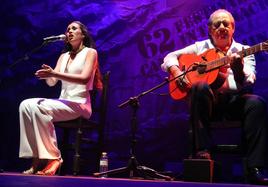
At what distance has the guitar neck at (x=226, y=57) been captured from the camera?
3.53 metres

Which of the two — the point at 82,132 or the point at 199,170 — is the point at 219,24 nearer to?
the point at 199,170

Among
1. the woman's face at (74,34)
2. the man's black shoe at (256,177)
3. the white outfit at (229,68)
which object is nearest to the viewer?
the man's black shoe at (256,177)

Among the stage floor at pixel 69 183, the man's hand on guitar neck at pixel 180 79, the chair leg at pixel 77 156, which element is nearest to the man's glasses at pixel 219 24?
the man's hand on guitar neck at pixel 180 79

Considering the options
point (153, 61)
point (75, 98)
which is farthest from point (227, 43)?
point (75, 98)

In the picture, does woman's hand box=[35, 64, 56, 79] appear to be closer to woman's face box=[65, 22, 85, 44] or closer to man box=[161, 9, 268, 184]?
woman's face box=[65, 22, 85, 44]

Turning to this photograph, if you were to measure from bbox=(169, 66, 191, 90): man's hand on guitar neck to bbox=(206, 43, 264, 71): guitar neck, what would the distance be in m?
0.24

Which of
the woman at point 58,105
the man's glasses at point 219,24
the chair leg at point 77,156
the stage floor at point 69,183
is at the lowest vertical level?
the stage floor at point 69,183

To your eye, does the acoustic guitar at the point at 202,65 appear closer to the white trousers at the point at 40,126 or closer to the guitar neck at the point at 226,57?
the guitar neck at the point at 226,57

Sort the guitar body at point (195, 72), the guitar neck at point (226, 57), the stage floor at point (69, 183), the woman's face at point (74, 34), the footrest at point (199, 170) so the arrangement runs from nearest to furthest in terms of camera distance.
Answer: the stage floor at point (69, 183), the footrest at point (199, 170), the guitar neck at point (226, 57), the guitar body at point (195, 72), the woman's face at point (74, 34)

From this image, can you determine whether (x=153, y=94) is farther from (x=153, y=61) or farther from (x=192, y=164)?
(x=192, y=164)

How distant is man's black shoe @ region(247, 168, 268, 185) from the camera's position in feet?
10.1

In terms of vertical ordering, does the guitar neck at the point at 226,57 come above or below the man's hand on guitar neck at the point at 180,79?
above

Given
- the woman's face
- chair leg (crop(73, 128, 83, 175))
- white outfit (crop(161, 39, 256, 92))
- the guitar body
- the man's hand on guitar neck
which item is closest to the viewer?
white outfit (crop(161, 39, 256, 92))

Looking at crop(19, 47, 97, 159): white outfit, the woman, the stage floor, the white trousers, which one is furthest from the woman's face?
the stage floor
